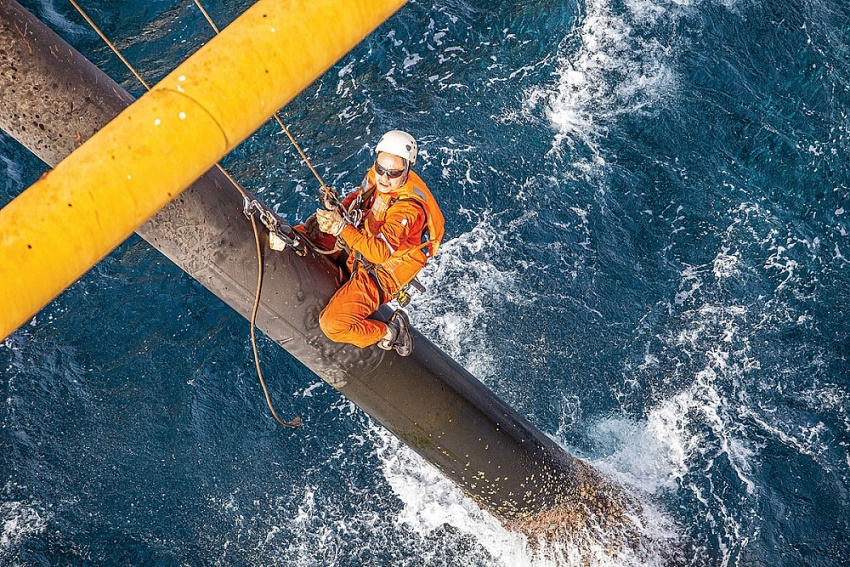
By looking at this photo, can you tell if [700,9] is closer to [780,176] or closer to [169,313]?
[780,176]

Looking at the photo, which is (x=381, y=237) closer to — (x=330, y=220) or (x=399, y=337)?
(x=330, y=220)

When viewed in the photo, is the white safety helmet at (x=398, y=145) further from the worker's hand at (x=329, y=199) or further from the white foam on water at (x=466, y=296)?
the white foam on water at (x=466, y=296)

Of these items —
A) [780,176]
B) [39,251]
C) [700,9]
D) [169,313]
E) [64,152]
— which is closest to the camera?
[39,251]

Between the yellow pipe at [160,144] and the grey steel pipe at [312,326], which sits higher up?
the yellow pipe at [160,144]

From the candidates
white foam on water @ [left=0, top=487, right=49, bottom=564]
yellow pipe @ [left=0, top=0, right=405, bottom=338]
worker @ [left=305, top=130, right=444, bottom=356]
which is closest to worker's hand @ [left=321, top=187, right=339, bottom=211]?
worker @ [left=305, top=130, right=444, bottom=356]

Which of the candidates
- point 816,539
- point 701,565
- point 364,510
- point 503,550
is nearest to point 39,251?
point 364,510

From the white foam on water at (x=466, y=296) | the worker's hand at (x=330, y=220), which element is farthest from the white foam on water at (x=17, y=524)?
Answer: the worker's hand at (x=330, y=220)
